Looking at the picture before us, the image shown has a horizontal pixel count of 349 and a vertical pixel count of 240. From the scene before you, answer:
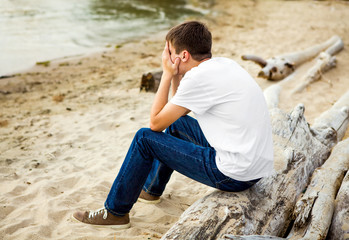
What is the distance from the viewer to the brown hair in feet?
8.30

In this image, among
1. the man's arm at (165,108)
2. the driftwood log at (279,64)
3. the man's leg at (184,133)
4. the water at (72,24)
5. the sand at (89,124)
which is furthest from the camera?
the water at (72,24)

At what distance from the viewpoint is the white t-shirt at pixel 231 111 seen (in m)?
2.37

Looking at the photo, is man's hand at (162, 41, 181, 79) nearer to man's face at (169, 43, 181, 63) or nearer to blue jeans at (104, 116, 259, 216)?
man's face at (169, 43, 181, 63)

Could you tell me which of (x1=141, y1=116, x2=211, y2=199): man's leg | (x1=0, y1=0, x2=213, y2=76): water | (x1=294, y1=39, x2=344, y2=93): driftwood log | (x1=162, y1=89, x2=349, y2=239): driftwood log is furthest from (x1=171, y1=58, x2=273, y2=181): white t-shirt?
(x1=0, y1=0, x2=213, y2=76): water

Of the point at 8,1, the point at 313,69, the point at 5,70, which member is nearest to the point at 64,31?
the point at 5,70

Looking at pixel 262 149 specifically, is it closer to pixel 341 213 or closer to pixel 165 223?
pixel 341 213

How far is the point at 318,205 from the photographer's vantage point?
8.30 feet

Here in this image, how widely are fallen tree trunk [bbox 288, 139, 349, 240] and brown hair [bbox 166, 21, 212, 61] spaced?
1304 mm

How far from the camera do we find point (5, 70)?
8.34 m

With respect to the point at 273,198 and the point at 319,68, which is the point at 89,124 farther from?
the point at 319,68

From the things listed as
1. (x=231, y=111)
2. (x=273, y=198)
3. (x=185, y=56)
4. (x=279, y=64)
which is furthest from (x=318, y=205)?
(x=279, y=64)

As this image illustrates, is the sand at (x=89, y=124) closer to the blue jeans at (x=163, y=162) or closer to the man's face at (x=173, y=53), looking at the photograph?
the blue jeans at (x=163, y=162)

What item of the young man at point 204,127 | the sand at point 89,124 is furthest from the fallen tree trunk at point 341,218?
the sand at point 89,124

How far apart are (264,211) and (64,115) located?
4137 mm
